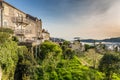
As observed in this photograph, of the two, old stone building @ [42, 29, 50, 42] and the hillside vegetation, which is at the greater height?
old stone building @ [42, 29, 50, 42]

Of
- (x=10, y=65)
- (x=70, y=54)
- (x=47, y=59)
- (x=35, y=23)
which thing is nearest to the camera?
(x=10, y=65)

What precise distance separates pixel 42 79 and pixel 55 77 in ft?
11.4

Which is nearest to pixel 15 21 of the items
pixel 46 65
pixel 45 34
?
pixel 46 65

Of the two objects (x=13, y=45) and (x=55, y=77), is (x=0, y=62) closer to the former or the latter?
(x=13, y=45)

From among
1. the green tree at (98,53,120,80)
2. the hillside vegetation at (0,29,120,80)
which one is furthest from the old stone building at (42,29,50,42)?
the green tree at (98,53,120,80)

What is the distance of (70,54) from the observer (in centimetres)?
6488

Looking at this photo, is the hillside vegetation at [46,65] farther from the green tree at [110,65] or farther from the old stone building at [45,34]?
the old stone building at [45,34]

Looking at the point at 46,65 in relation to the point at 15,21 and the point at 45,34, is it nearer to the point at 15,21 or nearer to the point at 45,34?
the point at 15,21

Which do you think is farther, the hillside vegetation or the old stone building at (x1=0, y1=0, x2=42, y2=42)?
the old stone building at (x1=0, y1=0, x2=42, y2=42)

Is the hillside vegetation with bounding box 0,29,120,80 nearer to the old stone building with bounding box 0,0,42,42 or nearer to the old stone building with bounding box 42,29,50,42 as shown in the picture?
the old stone building with bounding box 0,0,42,42

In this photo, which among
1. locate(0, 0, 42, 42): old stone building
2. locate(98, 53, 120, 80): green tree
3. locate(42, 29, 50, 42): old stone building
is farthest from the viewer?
locate(42, 29, 50, 42): old stone building

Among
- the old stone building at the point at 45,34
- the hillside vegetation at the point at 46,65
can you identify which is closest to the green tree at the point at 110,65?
the hillside vegetation at the point at 46,65

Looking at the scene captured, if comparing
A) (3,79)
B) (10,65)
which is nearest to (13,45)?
(10,65)

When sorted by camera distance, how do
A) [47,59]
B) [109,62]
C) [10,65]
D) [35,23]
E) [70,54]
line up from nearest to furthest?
[10,65] → [47,59] → [109,62] → [70,54] → [35,23]
